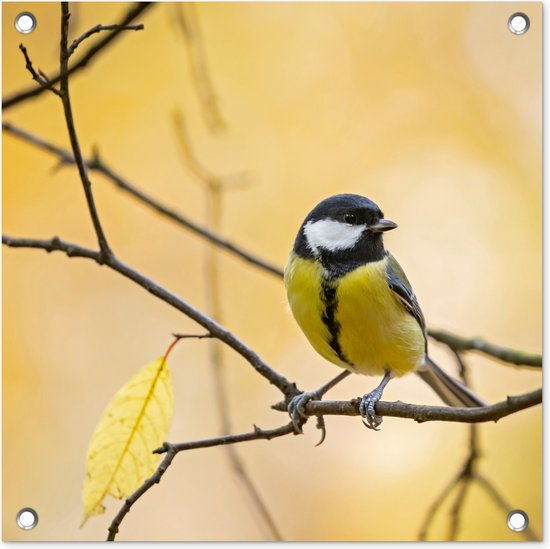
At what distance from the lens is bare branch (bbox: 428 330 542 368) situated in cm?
134

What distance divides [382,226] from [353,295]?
0.15m

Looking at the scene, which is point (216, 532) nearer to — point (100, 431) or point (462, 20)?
point (100, 431)

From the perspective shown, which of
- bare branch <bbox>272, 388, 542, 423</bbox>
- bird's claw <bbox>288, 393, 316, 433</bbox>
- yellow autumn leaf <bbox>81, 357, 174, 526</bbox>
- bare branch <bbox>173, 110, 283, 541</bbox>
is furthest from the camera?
bare branch <bbox>173, 110, 283, 541</bbox>

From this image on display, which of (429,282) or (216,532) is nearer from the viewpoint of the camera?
(216,532)

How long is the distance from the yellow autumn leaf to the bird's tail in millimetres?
584

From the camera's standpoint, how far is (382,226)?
1.35 metres

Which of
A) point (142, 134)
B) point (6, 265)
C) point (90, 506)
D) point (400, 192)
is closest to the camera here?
point (90, 506)

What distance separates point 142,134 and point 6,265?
462mm

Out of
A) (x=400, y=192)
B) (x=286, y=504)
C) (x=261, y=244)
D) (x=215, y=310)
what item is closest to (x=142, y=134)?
(x=261, y=244)

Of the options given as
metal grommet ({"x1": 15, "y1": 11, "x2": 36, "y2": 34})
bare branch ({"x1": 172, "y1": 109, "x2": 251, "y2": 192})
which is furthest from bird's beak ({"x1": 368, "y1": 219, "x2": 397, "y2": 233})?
metal grommet ({"x1": 15, "y1": 11, "x2": 36, "y2": 34})

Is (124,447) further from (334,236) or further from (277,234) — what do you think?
(277,234)

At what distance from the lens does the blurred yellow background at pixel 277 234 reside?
1468 millimetres

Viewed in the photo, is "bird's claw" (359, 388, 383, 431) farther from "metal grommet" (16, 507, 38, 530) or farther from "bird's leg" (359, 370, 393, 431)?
"metal grommet" (16, 507, 38, 530)

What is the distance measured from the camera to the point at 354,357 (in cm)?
133
